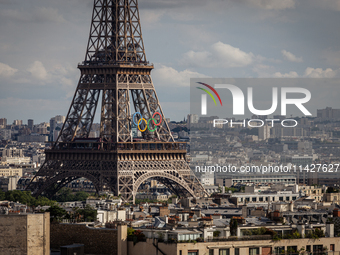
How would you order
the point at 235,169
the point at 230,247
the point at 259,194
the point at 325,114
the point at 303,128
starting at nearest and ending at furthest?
1. the point at 230,247
2. the point at 259,194
3. the point at 235,169
4. the point at 325,114
5. the point at 303,128

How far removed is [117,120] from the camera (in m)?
93.1

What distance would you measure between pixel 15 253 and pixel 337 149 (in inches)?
5783

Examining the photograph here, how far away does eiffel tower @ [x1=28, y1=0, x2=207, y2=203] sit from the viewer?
92625 mm

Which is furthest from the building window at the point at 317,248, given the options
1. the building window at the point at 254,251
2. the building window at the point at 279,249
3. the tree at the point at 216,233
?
the tree at the point at 216,233

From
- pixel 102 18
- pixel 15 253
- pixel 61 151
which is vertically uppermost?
pixel 102 18

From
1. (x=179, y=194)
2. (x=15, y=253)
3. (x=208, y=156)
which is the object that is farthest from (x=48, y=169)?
(x=208, y=156)

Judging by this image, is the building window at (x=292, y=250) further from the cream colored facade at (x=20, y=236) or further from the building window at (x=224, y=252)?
the cream colored facade at (x=20, y=236)

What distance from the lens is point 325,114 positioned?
577 ft

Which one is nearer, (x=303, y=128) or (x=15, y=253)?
(x=15, y=253)

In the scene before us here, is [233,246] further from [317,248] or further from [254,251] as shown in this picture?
[317,248]

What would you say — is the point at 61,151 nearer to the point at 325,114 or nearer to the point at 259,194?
the point at 259,194

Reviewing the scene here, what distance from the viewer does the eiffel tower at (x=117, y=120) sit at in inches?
3647

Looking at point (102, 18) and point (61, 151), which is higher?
point (102, 18)

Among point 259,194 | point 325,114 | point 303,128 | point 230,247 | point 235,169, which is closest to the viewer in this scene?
point 230,247
